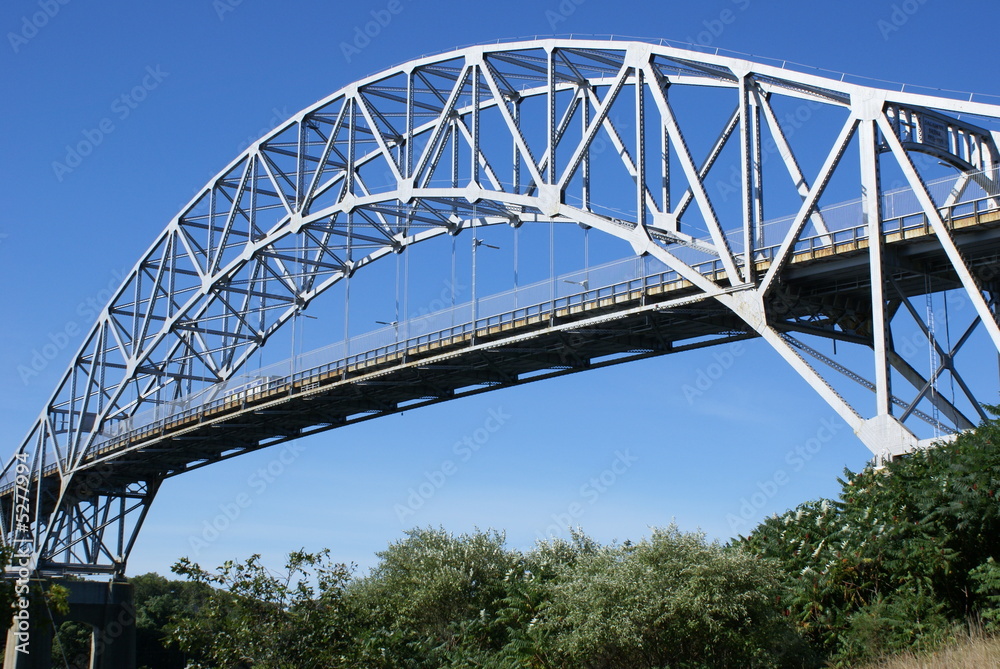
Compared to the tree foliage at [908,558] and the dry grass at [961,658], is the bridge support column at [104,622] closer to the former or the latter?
the tree foliage at [908,558]

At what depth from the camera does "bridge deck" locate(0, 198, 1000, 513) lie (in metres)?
35.0

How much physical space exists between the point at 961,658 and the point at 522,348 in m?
26.1

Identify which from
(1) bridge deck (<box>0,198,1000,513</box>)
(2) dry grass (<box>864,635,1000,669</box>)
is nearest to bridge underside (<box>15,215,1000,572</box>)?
(1) bridge deck (<box>0,198,1000,513</box>)

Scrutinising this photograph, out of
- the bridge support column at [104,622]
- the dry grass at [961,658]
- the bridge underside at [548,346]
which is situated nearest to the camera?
the dry grass at [961,658]

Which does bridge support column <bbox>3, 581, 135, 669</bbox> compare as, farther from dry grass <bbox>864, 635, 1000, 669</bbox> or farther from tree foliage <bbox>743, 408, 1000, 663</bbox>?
dry grass <bbox>864, 635, 1000, 669</bbox>

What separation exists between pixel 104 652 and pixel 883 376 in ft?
192

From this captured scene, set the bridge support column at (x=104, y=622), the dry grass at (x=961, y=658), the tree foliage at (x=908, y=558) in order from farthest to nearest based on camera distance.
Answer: the bridge support column at (x=104, y=622)
the tree foliage at (x=908, y=558)
the dry grass at (x=961, y=658)

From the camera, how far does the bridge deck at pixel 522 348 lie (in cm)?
3503

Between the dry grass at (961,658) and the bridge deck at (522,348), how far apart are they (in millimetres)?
11960

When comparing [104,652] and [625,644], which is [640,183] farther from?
[104,652]

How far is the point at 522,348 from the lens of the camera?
1863 inches

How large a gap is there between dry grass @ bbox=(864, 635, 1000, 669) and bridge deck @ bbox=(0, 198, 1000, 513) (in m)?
12.0

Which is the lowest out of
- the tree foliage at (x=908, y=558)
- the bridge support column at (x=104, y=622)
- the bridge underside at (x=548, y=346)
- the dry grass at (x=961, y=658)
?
the dry grass at (x=961, y=658)

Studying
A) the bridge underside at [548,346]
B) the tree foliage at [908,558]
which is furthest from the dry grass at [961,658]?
the bridge underside at [548,346]
